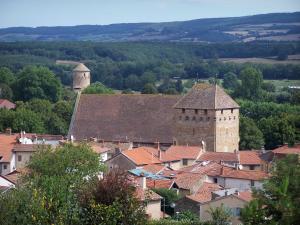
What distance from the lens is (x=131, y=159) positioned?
54656mm

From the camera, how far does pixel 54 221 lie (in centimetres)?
2986

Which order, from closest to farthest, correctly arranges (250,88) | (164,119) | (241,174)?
(241,174), (164,119), (250,88)

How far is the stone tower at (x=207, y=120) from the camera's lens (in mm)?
62031

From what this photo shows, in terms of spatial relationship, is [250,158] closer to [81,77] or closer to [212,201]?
A: [212,201]

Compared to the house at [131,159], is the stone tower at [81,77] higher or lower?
lower

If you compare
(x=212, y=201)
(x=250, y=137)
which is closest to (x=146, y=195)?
(x=212, y=201)

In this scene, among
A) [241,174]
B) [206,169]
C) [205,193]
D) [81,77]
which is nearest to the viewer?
[205,193]

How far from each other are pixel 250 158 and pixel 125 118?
10.4 metres

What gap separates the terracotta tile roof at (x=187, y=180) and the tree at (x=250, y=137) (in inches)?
→ 768

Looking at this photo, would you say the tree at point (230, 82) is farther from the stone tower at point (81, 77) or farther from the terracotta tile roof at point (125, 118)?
the terracotta tile roof at point (125, 118)

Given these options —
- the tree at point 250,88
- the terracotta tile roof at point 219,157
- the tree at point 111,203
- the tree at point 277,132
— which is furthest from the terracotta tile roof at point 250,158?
the tree at point 250,88

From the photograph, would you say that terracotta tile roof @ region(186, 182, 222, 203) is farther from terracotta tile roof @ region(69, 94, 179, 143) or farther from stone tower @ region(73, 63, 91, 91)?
stone tower @ region(73, 63, 91, 91)

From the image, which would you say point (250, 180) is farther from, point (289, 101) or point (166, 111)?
→ point (289, 101)

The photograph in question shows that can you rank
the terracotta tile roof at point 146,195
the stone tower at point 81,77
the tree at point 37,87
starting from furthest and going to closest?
1. the stone tower at point 81,77
2. the tree at point 37,87
3. the terracotta tile roof at point 146,195
